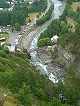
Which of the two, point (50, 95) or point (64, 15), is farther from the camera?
point (64, 15)

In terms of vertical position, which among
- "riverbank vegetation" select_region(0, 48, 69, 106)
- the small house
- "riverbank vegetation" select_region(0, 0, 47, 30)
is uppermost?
"riverbank vegetation" select_region(0, 48, 69, 106)

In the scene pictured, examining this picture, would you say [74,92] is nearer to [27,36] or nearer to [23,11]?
[27,36]

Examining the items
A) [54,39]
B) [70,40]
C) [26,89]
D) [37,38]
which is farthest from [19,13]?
[26,89]

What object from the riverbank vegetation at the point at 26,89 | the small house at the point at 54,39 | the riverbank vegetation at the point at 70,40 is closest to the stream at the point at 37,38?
the riverbank vegetation at the point at 70,40

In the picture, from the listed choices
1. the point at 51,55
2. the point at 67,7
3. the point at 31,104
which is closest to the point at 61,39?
the point at 51,55

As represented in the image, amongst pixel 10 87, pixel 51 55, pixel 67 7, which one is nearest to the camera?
pixel 10 87

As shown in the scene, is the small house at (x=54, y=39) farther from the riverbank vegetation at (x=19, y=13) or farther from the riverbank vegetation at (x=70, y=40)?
the riverbank vegetation at (x=19, y=13)

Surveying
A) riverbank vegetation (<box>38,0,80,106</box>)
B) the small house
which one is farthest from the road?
the small house

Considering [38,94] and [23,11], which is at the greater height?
[38,94]

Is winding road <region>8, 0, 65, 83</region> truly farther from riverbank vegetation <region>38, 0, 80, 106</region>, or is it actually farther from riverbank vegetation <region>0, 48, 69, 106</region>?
→ riverbank vegetation <region>0, 48, 69, 106</region>
